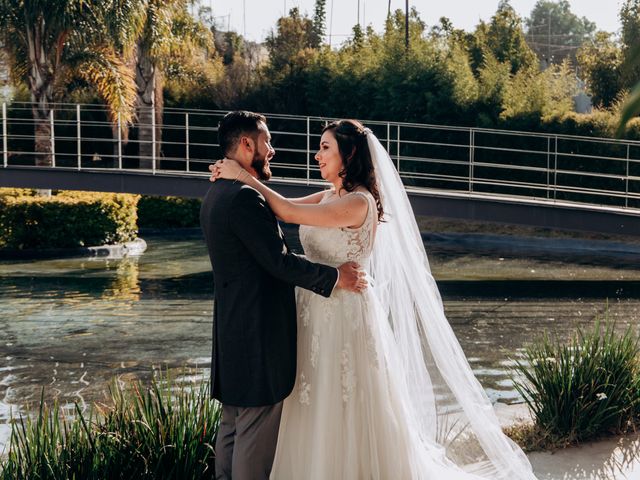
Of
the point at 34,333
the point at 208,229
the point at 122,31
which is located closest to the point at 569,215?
the point at 34,333

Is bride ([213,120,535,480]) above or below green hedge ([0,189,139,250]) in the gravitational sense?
above

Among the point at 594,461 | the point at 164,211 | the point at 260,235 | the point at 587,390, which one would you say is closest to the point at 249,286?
the point at 260,235

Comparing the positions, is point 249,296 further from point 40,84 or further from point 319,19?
point 319,19

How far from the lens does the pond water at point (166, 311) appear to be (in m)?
8.61

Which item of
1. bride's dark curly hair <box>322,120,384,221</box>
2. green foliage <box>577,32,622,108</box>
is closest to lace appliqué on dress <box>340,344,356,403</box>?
bride's dark curly hair <box>322,120,384,221</box>

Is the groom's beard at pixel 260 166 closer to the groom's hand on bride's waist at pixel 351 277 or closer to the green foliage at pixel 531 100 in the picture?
the groom's hand on bride's waist at pixel 351 277

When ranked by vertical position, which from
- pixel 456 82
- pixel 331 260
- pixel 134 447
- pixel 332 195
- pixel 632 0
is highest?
pixel 632 0

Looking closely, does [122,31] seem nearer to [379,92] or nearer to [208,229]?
[379,92]

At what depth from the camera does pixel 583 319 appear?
11555mm

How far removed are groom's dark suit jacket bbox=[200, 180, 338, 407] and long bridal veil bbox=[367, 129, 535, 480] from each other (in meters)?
0.94

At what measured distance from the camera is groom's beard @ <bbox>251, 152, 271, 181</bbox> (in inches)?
154

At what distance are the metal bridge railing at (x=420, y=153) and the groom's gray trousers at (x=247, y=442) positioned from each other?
1111 cm

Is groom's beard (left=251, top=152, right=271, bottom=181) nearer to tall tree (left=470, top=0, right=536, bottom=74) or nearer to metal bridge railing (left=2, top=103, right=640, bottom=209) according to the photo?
metal bridge railing (left=2, top=103, right=640, bottom=209)

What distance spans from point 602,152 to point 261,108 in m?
10.9
